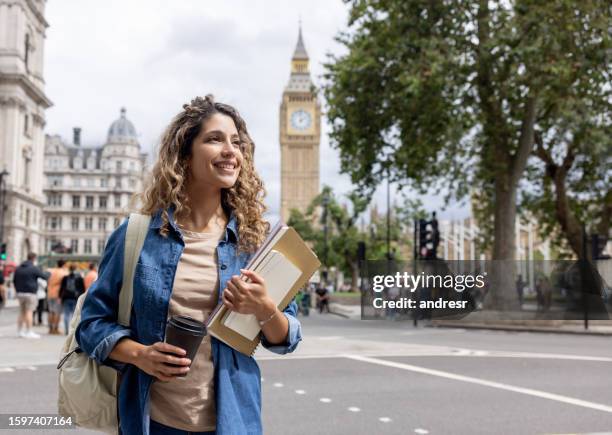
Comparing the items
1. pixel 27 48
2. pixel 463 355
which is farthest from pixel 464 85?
pixel 27 48

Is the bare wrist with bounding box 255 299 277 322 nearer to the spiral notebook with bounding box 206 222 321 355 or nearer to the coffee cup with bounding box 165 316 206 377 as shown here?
the spiral notebook with bounding box 206 222 321 355

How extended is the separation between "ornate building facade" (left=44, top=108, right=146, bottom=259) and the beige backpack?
11392 cm

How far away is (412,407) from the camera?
780cm

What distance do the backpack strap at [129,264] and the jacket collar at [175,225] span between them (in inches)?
1.6

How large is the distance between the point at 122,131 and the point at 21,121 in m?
47.9

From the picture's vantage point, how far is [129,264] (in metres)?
2.62

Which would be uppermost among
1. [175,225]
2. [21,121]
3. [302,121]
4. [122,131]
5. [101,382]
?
[302,121]

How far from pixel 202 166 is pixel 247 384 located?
81 cm

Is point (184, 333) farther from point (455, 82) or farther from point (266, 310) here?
point (455, 82)

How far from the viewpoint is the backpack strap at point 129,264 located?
2.62 m

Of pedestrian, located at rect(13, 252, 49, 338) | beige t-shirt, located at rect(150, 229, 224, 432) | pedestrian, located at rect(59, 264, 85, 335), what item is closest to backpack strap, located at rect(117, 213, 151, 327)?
beige t-shirt, located at rect(150, 229, 224, 432)

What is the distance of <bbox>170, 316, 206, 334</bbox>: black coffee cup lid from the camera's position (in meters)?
2.43

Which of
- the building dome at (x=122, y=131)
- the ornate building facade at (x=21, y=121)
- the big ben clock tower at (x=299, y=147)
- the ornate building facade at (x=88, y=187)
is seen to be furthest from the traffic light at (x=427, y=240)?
the big ben clock tower at (x=299, y=147)

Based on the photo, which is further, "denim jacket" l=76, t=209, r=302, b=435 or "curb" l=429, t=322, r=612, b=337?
"curb" l=429, t=322, r=612, b=337
